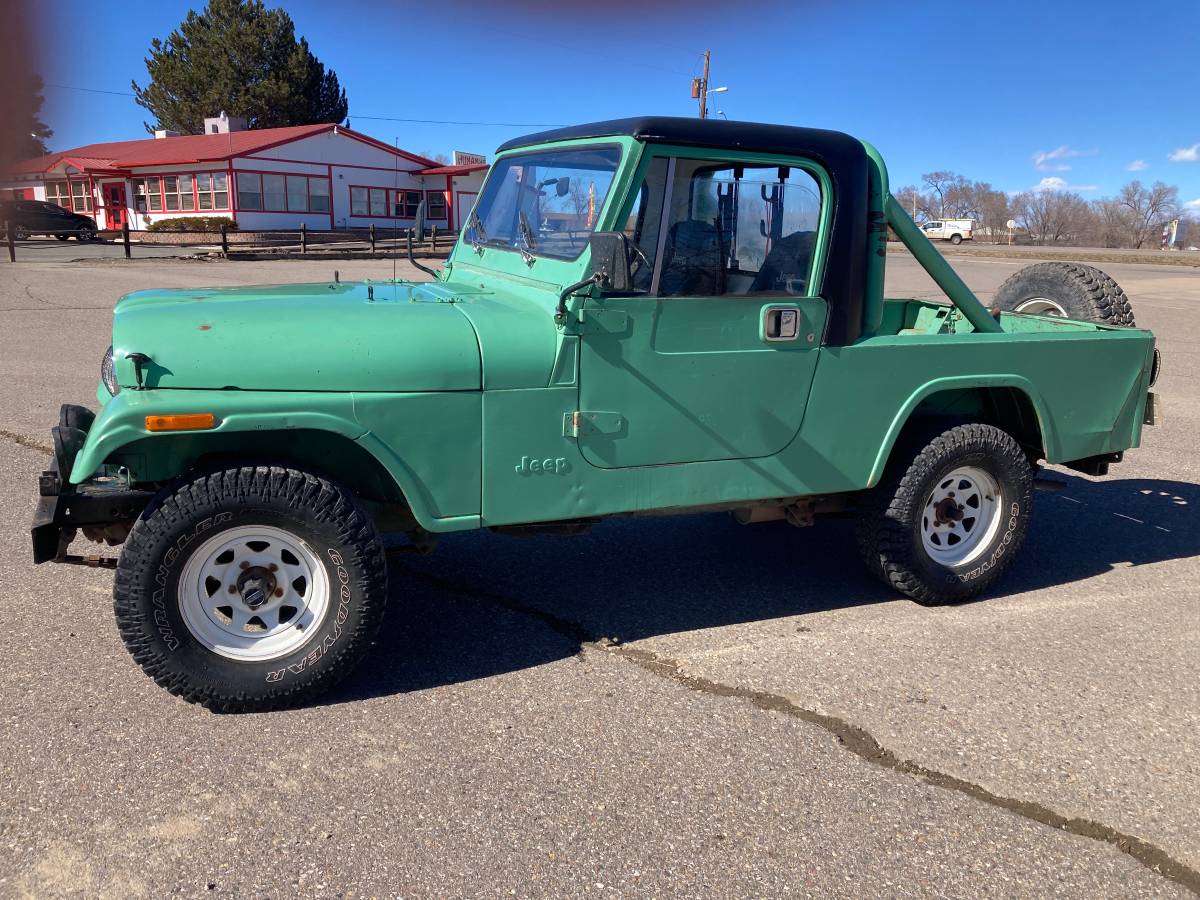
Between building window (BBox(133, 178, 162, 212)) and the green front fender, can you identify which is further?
building window (BBox(133, 178, 162, 212))

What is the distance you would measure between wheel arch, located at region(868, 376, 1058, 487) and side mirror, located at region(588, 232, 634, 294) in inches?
60.7

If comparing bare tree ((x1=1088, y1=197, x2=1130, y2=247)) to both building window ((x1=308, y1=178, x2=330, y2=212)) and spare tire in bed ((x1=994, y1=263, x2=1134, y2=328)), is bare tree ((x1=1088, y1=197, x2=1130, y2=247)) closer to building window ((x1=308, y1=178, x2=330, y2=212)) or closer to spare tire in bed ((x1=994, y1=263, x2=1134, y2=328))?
building window ((x1=308, y1=178, x2=330, y2=212))

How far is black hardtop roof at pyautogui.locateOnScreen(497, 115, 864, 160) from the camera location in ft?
12.4

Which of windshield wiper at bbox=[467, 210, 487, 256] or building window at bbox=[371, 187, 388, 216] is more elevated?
building window at bbox=[371, 187, 388, 216]

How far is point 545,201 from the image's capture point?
4273 mm

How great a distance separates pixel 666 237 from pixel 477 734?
1996 millimetres

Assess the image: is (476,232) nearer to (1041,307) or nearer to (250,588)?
(250,588)

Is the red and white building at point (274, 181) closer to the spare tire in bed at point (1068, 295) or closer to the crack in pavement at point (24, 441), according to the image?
the crack in pavement at point (24, 441)

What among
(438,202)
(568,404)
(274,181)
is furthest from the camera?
(438,202)

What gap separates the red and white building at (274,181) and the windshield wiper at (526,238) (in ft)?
108

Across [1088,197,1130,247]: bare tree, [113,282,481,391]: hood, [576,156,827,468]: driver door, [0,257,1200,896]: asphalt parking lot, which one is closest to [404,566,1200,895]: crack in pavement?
[0,257,1200,896]: asphalt parking lot

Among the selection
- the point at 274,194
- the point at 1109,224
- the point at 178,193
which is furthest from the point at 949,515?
the point at 1109,224

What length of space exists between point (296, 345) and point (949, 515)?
304 centimetres

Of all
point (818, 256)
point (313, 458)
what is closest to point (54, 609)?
point (313, 458)
